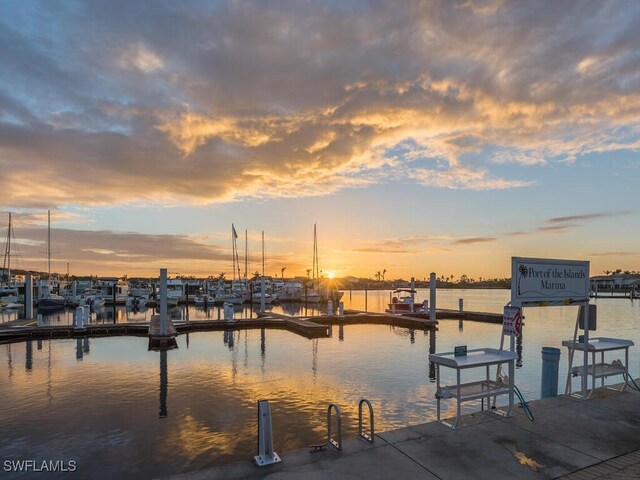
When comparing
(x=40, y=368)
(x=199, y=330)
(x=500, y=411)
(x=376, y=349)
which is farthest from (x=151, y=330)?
(x=500, y=411)

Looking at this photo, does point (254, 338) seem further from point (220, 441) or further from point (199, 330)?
point (220, 441)

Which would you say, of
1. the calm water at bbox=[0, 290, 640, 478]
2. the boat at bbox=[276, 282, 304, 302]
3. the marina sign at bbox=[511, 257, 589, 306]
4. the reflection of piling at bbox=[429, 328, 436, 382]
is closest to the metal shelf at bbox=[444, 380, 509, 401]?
the marina sign at bbox=[511, 257, 589, 306]

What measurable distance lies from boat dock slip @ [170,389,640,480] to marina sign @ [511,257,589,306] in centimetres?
249

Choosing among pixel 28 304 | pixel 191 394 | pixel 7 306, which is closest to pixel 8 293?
pixel 7 306

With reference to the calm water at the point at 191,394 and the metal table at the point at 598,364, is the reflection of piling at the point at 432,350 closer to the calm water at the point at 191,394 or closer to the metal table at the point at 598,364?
the calm water at the point at 191,394

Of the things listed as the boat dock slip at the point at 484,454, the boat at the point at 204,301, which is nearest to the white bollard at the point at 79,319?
the boat dock slip at the point at 484,454

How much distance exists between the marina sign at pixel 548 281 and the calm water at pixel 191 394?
4.47 metres

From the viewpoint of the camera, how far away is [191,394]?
46.1 feet

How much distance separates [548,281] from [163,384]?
533 inches

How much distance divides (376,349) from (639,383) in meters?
14.0

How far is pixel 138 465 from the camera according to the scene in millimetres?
8609

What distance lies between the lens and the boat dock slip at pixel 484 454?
573cm

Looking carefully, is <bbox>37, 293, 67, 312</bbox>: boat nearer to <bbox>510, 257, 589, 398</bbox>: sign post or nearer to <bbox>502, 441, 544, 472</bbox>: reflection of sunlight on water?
<bbox>510, 257, 589, 398</bbox>: sign post

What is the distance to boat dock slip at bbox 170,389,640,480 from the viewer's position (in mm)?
5727
